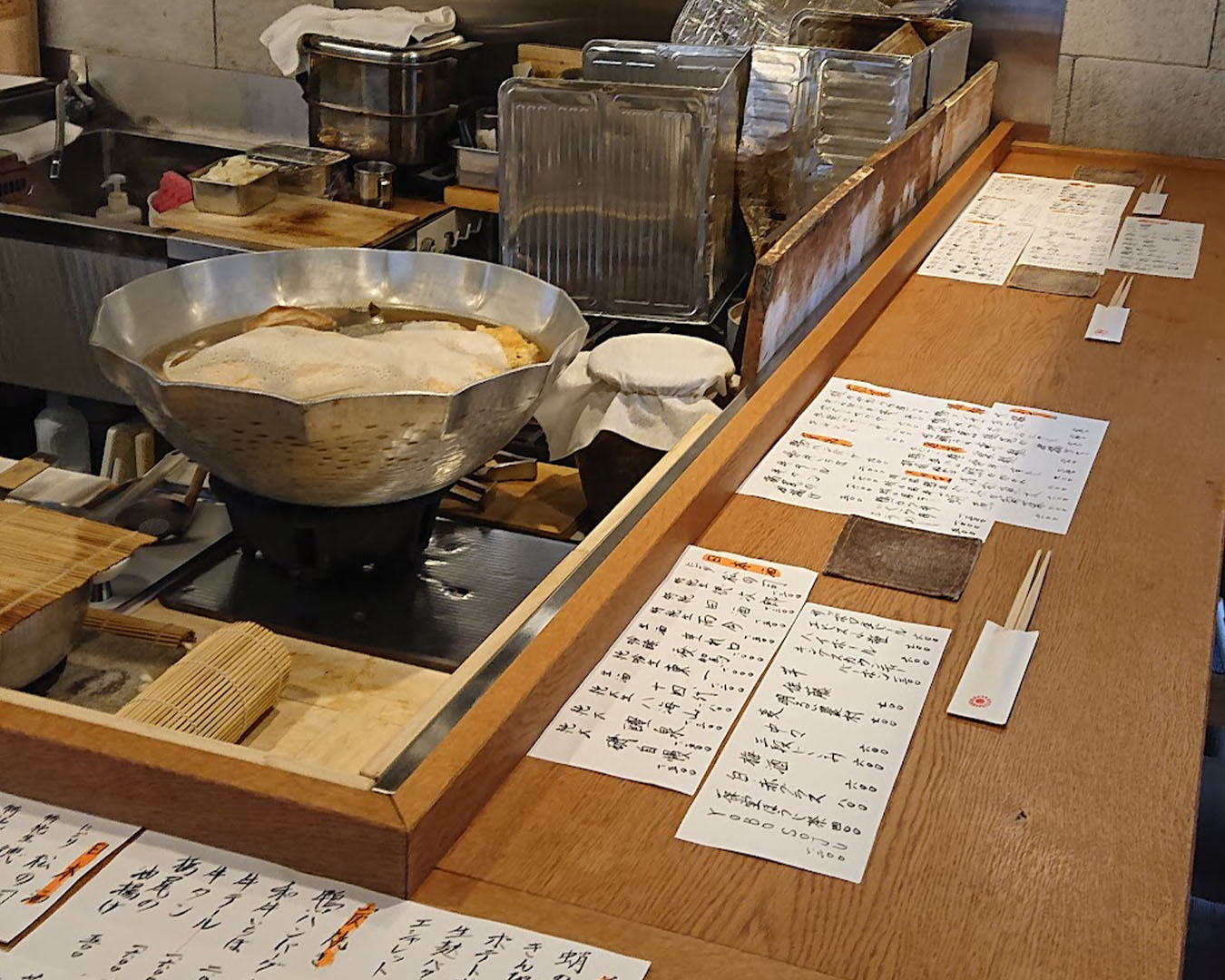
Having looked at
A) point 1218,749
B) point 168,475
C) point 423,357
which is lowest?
point 1218,749

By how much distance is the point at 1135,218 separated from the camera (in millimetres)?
3369

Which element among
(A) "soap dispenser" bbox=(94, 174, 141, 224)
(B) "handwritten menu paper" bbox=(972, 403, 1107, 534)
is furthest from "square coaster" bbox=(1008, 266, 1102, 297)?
(A) "soap dispenser" bbox=(94, 174, 141, 224)

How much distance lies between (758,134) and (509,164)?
2.04ft

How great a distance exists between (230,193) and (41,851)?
9.45 ft

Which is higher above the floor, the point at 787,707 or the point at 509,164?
the point at 509,164

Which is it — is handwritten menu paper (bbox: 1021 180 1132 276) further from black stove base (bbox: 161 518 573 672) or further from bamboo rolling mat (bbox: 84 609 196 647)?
bamboo rolling mat (bbox: 84 609 196 647)

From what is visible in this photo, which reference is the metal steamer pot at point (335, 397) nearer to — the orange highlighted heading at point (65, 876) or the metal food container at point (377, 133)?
the orange highlighted heading at point (65, 876)

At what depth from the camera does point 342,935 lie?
0.99 meters

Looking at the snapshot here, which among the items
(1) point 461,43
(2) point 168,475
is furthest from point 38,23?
→ (2) point 168,475

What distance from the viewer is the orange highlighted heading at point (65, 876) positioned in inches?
39.5

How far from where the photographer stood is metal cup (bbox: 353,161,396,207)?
3.95 m

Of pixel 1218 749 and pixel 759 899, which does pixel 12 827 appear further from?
pixel 1218 749

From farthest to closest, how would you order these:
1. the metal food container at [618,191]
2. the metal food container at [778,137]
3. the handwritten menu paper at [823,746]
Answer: the metal food container at [778,137]
the metal food container at [618,191]
the handwritten menu paper at [823,746]

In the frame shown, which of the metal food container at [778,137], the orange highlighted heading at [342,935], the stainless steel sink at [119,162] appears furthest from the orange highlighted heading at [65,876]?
the stainless steel sink at [119,162]
